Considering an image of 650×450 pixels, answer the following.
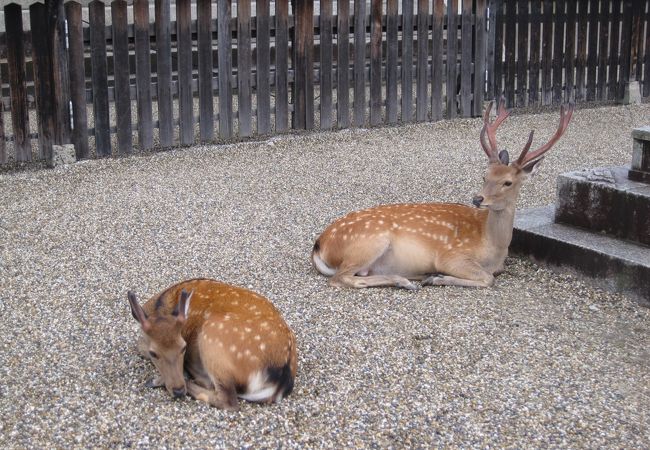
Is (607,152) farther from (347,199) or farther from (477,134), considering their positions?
(347,199)

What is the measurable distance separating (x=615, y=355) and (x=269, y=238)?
263cm

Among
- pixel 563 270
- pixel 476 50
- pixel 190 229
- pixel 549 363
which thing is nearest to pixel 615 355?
pixel 549 363

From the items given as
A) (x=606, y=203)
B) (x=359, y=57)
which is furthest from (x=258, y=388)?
(x=359, y=57)

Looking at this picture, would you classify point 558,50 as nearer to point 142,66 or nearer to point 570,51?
point 570,51

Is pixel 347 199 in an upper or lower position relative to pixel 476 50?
lower

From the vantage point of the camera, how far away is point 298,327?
4.83 m

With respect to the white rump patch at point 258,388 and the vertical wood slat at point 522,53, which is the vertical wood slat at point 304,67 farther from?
the white rump patch at point 258,388

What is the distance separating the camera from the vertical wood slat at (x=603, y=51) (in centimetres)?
1145

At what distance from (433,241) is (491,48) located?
18.8ft

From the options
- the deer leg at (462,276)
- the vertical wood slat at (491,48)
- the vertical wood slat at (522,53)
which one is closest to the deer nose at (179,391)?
the deer leg at (462,276)

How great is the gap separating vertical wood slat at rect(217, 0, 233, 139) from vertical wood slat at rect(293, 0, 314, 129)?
2.51 feet

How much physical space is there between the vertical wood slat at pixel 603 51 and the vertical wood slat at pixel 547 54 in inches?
29.5

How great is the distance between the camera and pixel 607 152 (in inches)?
361

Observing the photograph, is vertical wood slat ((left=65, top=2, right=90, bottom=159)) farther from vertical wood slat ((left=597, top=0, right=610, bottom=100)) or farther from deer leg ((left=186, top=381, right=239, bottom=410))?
vertical wood slat ((left=597, top=0, right=610, bottom=100))
